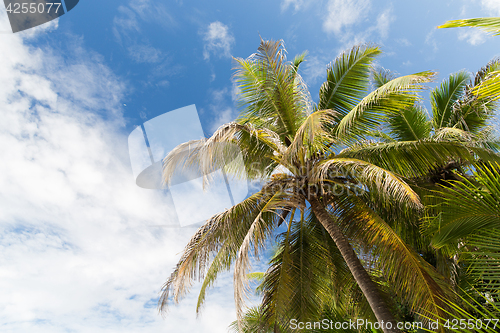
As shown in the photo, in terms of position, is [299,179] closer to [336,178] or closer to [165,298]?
[336,178]

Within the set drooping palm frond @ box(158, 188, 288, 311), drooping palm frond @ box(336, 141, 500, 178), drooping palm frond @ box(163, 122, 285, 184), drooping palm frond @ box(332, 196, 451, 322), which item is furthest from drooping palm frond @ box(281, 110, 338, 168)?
drooping palm frond @ box(332, 196, 451, 322)

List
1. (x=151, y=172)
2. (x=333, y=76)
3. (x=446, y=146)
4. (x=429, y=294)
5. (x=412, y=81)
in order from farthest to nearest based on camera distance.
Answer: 1. (x=333, y=76)
2. (x=151, y=172)
3. (x=412, y=81)
4. (x=446, y=146)
5. (x=429, y=294)

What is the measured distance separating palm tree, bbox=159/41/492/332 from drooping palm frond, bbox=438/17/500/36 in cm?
244

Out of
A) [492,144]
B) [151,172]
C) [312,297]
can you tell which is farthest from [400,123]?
[151,172]

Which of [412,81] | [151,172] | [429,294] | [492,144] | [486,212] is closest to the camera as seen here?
[486,212]

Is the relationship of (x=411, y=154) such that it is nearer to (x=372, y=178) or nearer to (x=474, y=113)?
(x=372, y=178)

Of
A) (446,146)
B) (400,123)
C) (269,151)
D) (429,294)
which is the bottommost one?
(429,294)

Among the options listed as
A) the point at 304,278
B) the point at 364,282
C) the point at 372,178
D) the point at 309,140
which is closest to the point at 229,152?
the point at 309,140

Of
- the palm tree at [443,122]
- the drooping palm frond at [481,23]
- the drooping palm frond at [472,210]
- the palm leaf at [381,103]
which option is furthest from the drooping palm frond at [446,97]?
the drooping palm frond at [481,23]

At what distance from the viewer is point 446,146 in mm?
5363

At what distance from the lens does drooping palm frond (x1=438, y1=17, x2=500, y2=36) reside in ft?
8.00

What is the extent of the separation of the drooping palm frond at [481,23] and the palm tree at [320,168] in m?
2.44

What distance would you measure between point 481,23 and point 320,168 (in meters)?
3.34

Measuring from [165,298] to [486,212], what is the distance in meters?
6.04
